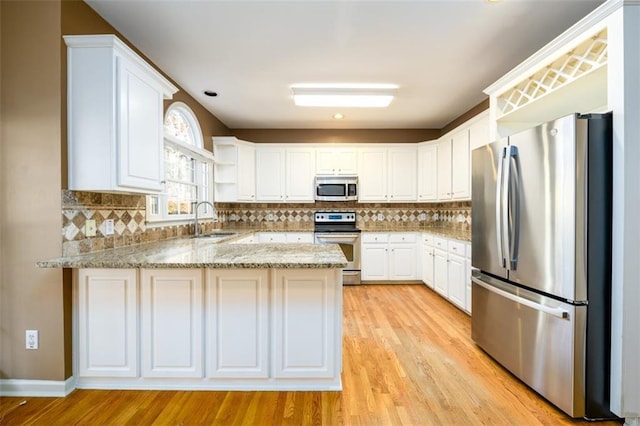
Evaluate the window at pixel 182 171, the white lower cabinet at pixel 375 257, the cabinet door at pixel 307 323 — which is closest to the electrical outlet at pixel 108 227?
the window at pixel 182 171

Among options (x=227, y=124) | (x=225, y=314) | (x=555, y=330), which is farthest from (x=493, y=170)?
(x=227, y=124)

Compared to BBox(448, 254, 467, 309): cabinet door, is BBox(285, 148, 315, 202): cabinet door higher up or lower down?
higher up

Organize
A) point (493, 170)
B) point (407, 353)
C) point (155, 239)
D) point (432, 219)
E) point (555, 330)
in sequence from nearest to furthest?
point (555, 330) → point (493, 170) → point (407, 353) → point (155, 239) → point (432, 219)

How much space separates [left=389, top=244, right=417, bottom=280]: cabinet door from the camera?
4.68 meters

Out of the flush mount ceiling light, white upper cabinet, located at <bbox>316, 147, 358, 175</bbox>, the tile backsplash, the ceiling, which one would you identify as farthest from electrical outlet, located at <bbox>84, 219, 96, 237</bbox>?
white upper cabinet, located at <bbox>316, 147, 358, 175</bbox>

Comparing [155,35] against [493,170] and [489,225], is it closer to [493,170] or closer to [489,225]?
[493,170]

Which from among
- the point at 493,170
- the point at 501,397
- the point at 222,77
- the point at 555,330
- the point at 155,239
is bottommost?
the point at 501,397

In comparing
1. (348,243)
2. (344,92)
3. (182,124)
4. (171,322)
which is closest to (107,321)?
(171,322)

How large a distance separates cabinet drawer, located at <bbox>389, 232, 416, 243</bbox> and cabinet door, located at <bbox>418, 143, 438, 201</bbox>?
645mm

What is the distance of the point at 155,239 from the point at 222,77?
1.74m

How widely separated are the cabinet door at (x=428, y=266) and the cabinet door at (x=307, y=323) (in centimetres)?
272

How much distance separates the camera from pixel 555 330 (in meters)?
1.80

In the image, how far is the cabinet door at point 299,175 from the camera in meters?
4.97

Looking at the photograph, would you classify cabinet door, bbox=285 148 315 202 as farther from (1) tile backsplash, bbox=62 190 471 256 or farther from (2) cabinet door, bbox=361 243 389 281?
(2) cabinet door, bbox=361 243 389 281
